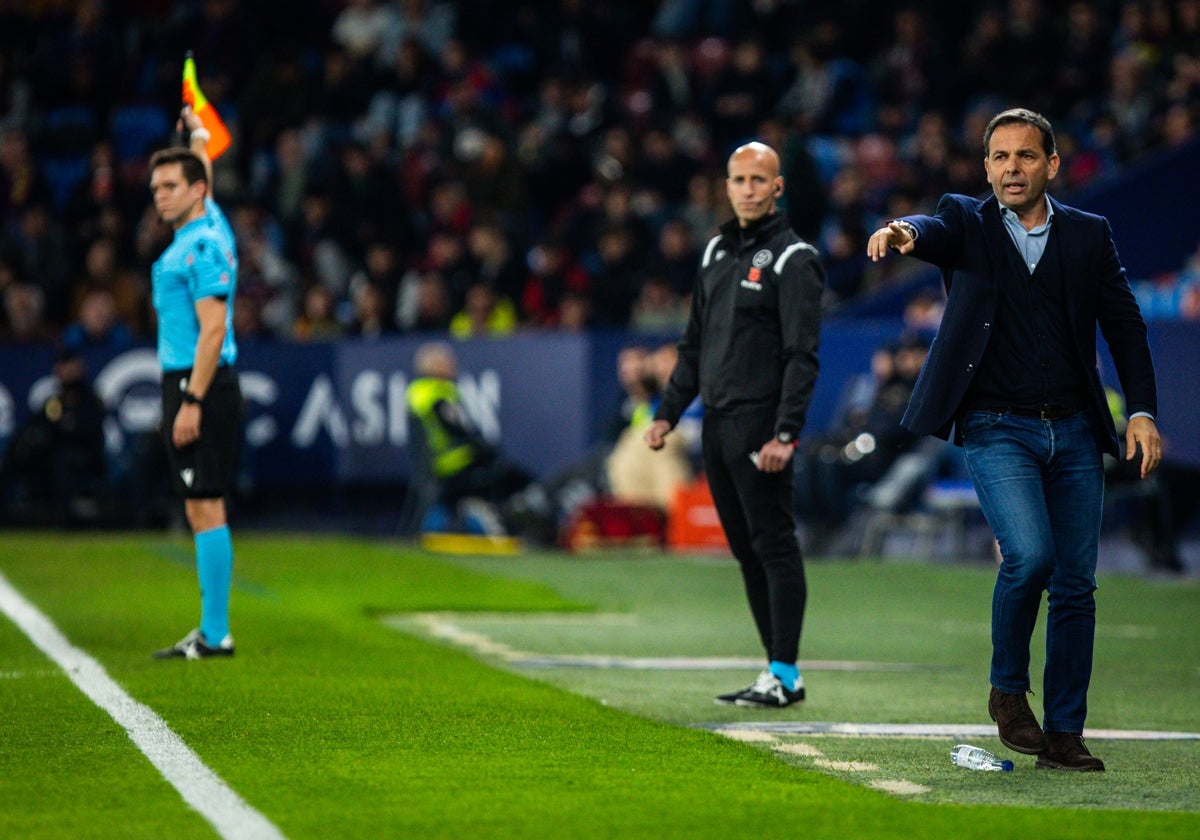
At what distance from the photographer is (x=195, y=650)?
27.5 ft

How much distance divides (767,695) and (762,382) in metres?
1.23

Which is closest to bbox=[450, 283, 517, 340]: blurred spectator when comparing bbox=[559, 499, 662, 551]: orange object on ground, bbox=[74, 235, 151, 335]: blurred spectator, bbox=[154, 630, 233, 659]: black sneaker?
bbox=[559, 499, 662, 551]: orange object on ground

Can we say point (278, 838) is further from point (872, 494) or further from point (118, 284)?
point (118, 284)

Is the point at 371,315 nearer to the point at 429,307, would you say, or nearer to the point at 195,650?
the point at 429,307

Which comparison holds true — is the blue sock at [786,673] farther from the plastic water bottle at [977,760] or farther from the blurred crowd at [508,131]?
the blurred crowd at [508,131]

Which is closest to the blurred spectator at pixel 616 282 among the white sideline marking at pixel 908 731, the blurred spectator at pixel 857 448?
the blurred spectator at pixel 857 448

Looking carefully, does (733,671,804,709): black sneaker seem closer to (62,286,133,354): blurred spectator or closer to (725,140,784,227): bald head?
(725,140,784,227): bald head

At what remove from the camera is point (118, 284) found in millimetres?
21047

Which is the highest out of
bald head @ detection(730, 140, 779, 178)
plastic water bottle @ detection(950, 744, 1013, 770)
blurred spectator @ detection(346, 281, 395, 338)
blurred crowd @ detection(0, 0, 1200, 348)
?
blurred crowd @ detection(0, 0, 1200, 348)

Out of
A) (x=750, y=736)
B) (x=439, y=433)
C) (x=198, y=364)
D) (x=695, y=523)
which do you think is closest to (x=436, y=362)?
(x=439, y=433)

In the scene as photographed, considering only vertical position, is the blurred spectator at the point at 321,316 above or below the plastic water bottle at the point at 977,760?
above

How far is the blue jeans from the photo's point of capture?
586 cm

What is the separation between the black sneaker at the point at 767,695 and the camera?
742cm

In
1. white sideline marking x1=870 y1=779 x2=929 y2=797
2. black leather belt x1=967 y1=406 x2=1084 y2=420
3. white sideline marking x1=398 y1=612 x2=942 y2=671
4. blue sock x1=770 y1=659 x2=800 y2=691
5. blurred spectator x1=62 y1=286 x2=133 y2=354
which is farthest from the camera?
blurred spectator x1=62 y1=286 x2=133 y2=354
